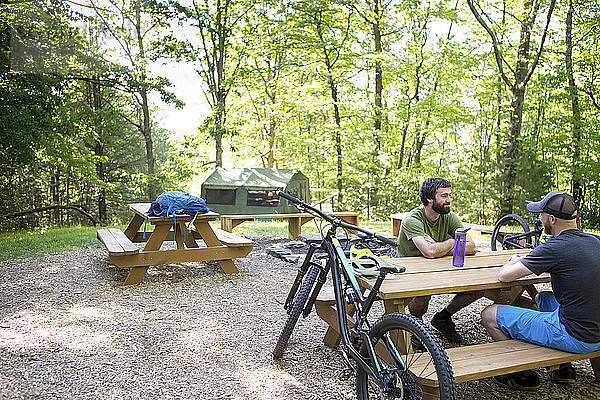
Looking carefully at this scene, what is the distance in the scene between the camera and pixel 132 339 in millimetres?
3736

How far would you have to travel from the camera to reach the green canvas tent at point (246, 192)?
1142 centimetres

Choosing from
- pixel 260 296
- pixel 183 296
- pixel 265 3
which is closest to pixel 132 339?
pixel 183 296

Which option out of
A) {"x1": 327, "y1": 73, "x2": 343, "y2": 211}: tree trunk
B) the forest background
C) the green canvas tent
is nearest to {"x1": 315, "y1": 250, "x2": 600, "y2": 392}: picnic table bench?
the green canvas tent

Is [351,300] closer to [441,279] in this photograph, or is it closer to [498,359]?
[441,279]

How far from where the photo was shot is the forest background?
461 inches

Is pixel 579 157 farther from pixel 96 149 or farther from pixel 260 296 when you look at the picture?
pixel 96 149

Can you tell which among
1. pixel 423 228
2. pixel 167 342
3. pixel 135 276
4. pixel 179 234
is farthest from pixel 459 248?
pixel 179 234

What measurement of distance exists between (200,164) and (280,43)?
16.6 feet

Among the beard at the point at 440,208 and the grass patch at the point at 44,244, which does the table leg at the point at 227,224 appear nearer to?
the grass patch at the point at 44,244

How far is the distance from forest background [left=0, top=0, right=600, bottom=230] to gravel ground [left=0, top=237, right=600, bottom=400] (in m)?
5.33

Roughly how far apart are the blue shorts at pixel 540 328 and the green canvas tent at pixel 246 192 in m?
8.78

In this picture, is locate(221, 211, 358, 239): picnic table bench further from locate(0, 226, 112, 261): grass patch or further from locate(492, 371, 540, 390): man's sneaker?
locate(492, 371, 540, 390): man's sneaker

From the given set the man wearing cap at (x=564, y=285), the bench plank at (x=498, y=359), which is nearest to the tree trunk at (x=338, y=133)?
the man wearing cap at (x=564, y=285)

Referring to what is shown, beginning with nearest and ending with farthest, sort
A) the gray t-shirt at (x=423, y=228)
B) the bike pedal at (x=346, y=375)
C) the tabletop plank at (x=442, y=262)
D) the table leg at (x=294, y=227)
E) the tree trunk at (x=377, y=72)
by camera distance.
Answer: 1. the bike pedal at (x=346, y=375)
2. the tabletop plank at (x=442, y=262)
3. the gray t-shirt at (x=423, y=228)
4. the table leg at (x=294, y=227)
5. the tree trunk at (x=377, y=72)
